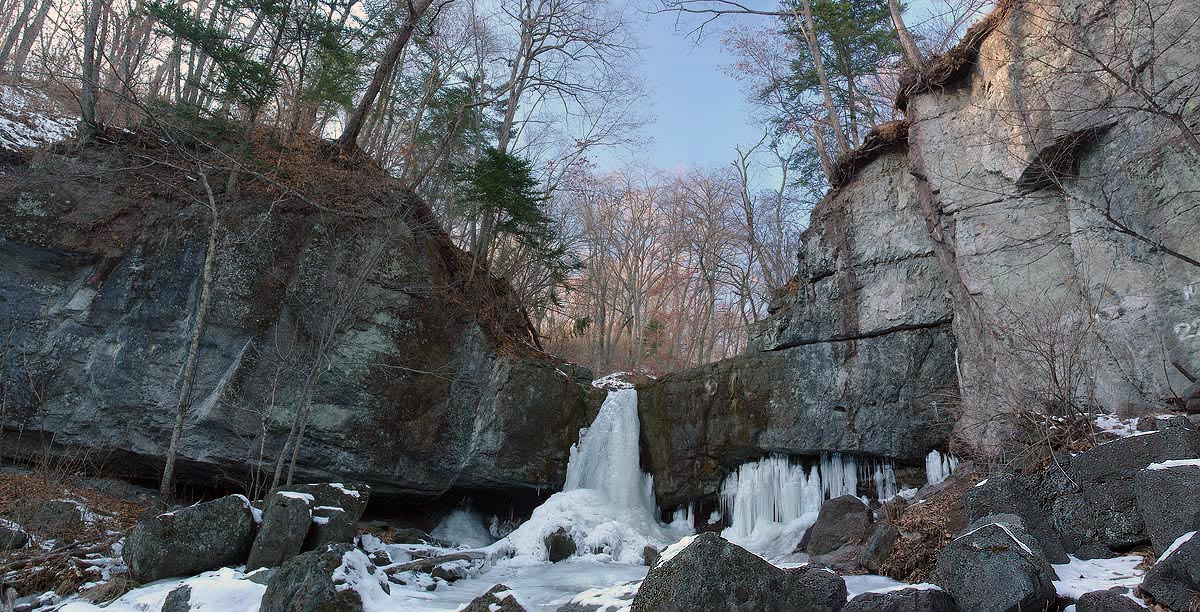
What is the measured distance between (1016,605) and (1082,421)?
3080 mm

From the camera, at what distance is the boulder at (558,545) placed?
11.1 meters

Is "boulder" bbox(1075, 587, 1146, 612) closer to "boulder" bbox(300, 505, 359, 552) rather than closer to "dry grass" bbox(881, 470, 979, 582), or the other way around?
"dry grass" bbox(881, 470, 979, 582)

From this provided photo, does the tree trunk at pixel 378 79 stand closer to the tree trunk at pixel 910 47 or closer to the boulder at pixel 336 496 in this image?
the boulder at pixel 336 496

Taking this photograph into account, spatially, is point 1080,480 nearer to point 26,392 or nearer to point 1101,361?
point 1101,361

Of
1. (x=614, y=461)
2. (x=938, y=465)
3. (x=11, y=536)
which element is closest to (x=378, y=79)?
(x=614, y=461)

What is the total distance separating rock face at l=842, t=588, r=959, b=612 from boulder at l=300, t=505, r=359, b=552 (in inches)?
248

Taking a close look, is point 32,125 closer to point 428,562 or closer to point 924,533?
point 428,562

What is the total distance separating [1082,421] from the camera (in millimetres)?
7215

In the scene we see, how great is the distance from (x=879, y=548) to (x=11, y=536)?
10.1 meters

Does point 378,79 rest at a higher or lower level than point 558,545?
higher

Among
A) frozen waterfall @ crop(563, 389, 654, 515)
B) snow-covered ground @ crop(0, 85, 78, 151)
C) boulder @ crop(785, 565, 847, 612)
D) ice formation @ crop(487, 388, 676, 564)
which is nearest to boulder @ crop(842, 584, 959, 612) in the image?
boulder @ crop(785, 565, 847, 612)

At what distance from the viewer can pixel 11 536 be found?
8.20m

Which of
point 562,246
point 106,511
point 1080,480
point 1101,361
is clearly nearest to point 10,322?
point 106,511

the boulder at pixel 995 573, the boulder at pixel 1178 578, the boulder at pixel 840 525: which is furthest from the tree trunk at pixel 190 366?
the boulder at pixel 1178 578
